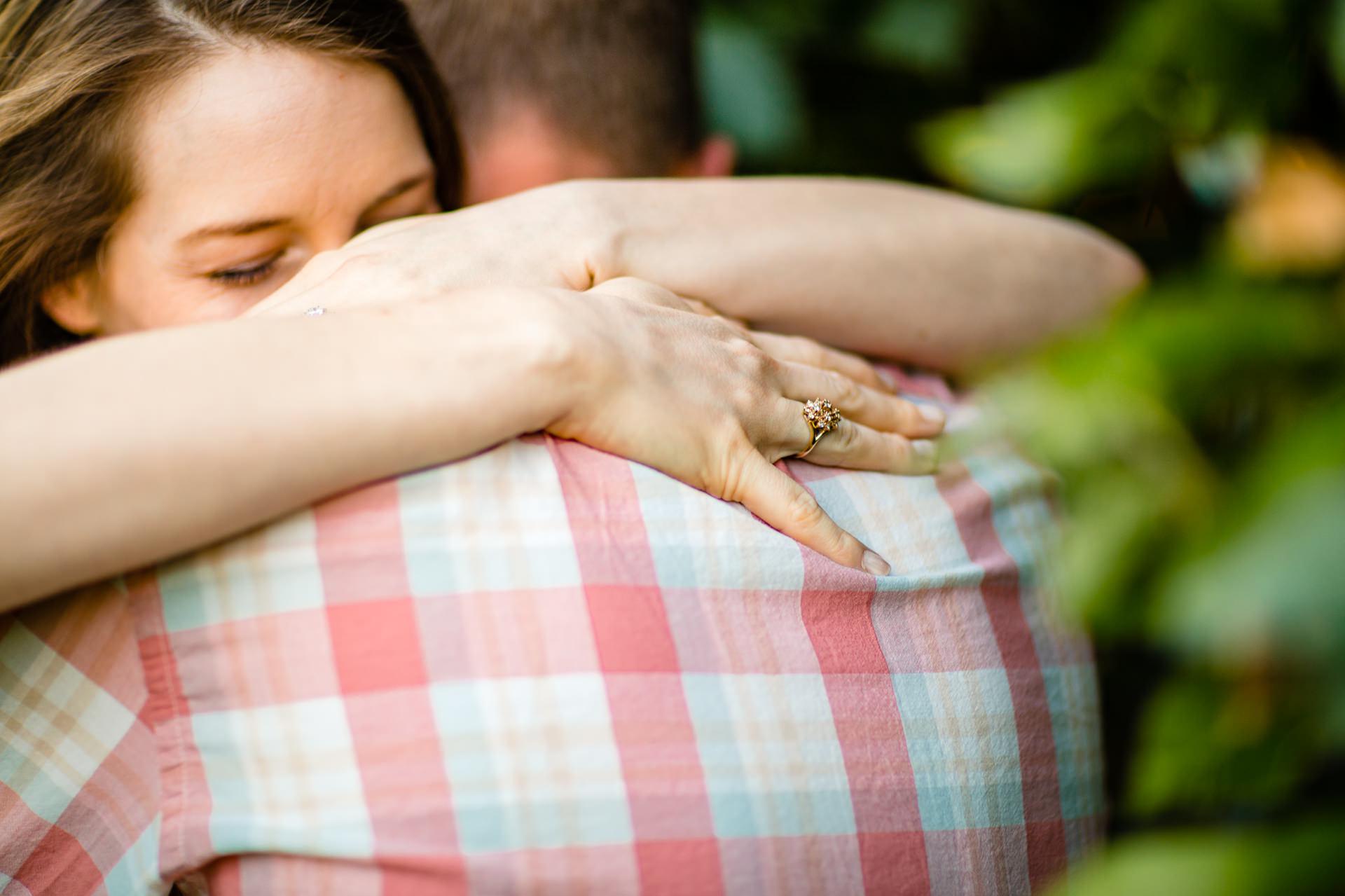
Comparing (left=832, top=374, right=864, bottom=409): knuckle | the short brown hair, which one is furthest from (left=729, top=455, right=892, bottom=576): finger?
the short brown hair

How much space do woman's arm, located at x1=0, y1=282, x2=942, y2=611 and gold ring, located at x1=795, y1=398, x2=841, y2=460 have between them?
12cm

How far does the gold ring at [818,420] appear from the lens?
1332 mm

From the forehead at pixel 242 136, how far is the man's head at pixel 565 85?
0.60 m

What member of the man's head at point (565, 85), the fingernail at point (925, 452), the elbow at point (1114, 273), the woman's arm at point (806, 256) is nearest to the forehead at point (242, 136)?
the woman's arm at point (806, 256)

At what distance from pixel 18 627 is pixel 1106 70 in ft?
3.85

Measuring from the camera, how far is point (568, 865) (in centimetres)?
99

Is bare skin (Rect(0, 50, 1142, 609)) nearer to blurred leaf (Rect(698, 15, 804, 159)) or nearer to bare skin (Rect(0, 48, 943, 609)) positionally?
bare skin (Rect(0, 48, 943, 609))

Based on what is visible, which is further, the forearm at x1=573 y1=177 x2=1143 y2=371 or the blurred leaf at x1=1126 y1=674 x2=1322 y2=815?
the forearm at x1=573 y1=177 x2=1143 y2=371

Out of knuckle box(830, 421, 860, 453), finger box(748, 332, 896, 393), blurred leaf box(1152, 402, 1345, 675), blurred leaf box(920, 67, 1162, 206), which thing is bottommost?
blurred leaf box(1152, 402, 1345, 675)

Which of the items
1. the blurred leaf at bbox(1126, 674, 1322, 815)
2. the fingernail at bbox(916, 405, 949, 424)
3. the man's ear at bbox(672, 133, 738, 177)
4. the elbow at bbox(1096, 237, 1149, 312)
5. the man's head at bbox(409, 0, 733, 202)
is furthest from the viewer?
the man's ear at bbox(672, 133, 738, 177)

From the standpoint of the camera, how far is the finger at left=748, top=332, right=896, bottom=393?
4.88ft

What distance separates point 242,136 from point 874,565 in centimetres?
102

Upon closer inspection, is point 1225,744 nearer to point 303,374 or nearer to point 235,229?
point 303,374

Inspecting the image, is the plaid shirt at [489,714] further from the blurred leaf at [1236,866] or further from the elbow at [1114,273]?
the elbow at [1114,273]
